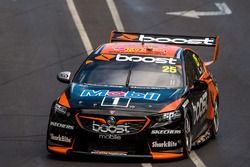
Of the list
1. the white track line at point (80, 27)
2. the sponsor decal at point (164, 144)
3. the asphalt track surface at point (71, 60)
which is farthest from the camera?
the white track line at point (80, 27)

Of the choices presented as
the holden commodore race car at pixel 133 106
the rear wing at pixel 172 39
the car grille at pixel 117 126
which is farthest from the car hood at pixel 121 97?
the rear wing at pixel 172 39

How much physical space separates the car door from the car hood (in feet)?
1.02

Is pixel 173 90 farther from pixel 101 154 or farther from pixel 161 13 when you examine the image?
pixel 161 13

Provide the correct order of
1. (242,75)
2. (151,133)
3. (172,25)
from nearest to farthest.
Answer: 1. (151,133)
2. (242,75)
3. (172,25)

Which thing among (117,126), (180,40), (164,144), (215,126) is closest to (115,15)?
(180,40)

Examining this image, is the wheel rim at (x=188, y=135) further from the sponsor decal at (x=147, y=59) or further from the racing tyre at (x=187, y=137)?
the sponsor decal at (x=147, y=59)

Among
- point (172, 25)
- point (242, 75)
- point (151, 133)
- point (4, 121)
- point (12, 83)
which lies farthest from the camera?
point (172, 25)

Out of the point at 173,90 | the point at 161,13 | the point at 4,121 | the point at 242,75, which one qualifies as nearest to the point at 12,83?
the point at 4,121

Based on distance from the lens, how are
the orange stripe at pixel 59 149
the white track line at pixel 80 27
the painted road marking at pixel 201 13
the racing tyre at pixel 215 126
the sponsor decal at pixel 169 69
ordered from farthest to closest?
the painted road marking at pixel 201 13 → the white track line at pixel 80 27 → the racing tyre at pixel 215 126 → the sponsor decal at pixel 169 69 → the orange stripe at pixel 59 149

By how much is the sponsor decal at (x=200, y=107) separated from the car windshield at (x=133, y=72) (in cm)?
41

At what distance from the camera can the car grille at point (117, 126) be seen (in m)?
14.4

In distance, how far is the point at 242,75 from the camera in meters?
23.2

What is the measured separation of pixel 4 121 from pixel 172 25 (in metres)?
10.7

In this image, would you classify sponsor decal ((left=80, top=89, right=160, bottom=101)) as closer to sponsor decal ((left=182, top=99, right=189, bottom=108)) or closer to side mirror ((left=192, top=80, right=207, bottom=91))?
sponsor decal ((left=182, top=99, right=189, bottom=108))
